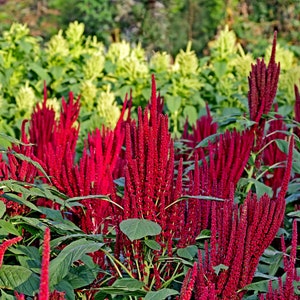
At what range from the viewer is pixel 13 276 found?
6.02 ft

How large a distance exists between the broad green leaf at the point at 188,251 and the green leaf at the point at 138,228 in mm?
153

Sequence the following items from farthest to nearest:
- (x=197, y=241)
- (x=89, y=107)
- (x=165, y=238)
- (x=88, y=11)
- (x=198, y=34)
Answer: (x=198, y=34) < (x=88, y=11) < (x=89, y=107) < (x=197, y=241) < (x=165, y=238)

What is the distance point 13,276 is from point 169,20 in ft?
40.8

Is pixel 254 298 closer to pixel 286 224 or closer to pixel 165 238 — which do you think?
pixel 165 238

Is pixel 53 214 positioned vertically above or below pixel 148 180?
below

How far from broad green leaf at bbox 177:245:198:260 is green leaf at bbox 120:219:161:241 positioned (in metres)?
0.15

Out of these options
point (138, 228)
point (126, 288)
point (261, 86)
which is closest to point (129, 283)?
point (126, 288)

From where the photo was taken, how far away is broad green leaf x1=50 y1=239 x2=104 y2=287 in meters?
1.75

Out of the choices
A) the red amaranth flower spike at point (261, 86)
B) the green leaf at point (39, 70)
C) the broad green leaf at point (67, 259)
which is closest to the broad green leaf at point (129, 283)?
the broad green leaf at point (67, 259)

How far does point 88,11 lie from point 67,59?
6279 millimetres

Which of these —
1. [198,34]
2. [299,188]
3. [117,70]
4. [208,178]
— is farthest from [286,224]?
[198,34]

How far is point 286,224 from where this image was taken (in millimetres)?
2799

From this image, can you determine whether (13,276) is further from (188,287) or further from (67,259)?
(188,287)

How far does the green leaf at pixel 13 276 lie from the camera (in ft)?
5.97
